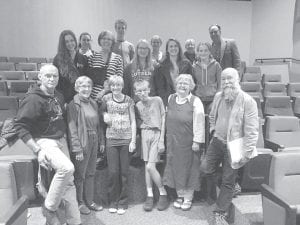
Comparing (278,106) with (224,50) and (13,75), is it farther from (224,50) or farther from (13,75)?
(13,75)

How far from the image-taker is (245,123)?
6.41 feet

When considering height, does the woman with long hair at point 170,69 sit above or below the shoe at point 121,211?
above

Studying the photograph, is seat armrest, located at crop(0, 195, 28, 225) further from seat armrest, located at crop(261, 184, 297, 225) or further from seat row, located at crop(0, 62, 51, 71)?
seat row, located at crop(0, 62, 51, 71)

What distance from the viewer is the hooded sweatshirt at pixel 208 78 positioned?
2.61m

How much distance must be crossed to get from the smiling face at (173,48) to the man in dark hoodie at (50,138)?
1.00 meters

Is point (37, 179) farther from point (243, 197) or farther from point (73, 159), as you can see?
point (243, 197)

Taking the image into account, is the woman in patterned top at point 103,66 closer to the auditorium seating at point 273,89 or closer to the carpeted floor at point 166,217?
the carpeted floor at point 166,217

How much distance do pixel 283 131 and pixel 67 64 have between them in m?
1.92

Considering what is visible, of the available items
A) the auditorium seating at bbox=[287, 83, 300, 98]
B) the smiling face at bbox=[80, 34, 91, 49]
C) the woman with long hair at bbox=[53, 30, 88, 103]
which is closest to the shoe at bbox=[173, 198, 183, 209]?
the woman with long hair at bbox=[53, 30, 88, 103]

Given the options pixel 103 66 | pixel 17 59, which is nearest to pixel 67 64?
pixel 103 66

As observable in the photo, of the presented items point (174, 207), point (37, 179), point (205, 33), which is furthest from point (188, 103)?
point (205, 33)

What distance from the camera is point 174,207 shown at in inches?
93.5

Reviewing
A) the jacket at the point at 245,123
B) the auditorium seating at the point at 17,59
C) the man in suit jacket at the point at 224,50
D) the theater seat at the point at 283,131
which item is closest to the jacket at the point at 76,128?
the jacket at the point at 245,123

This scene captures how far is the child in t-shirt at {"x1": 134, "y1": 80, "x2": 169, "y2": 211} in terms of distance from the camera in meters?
2.35
